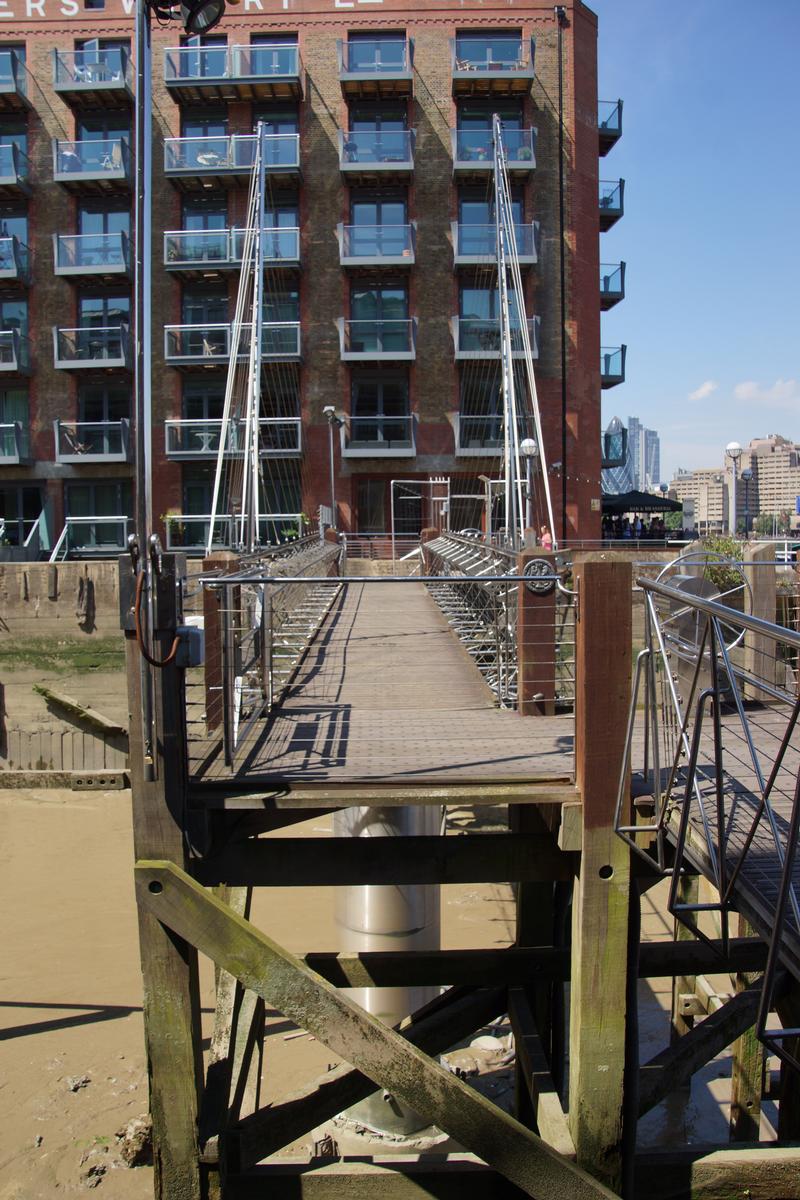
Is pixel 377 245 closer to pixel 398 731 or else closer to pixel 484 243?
pixel 484 243

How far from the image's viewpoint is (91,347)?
33781mm

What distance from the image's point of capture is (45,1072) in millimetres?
9523

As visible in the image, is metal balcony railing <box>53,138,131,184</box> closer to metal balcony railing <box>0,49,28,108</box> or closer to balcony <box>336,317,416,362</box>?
metal balcony railing <box>0,49,28,108</box>

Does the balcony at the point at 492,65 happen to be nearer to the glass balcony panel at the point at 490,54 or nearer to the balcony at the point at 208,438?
the glass balcony panel at the point at 490,54

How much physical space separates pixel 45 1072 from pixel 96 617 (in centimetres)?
1412

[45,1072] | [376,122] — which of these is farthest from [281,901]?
[376,122]

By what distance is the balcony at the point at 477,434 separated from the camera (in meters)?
33.4

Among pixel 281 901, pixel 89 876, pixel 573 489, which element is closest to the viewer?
pixel 281 901

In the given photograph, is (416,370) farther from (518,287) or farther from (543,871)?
(543,871)

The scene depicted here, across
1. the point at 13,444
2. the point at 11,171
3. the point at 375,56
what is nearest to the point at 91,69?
the point at 11,171

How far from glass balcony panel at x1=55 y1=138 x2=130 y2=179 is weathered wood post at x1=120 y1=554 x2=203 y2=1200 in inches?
1271

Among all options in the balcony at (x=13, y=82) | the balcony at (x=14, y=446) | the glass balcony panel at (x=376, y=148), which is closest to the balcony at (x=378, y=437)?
the glass balcony panel at (x=376, y=148)

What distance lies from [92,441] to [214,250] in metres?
7.47

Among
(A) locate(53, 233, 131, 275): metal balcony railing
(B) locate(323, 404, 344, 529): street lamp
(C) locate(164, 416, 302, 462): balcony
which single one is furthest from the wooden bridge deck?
(A) locate(53, 233, 131, 275): metal balcony railing
